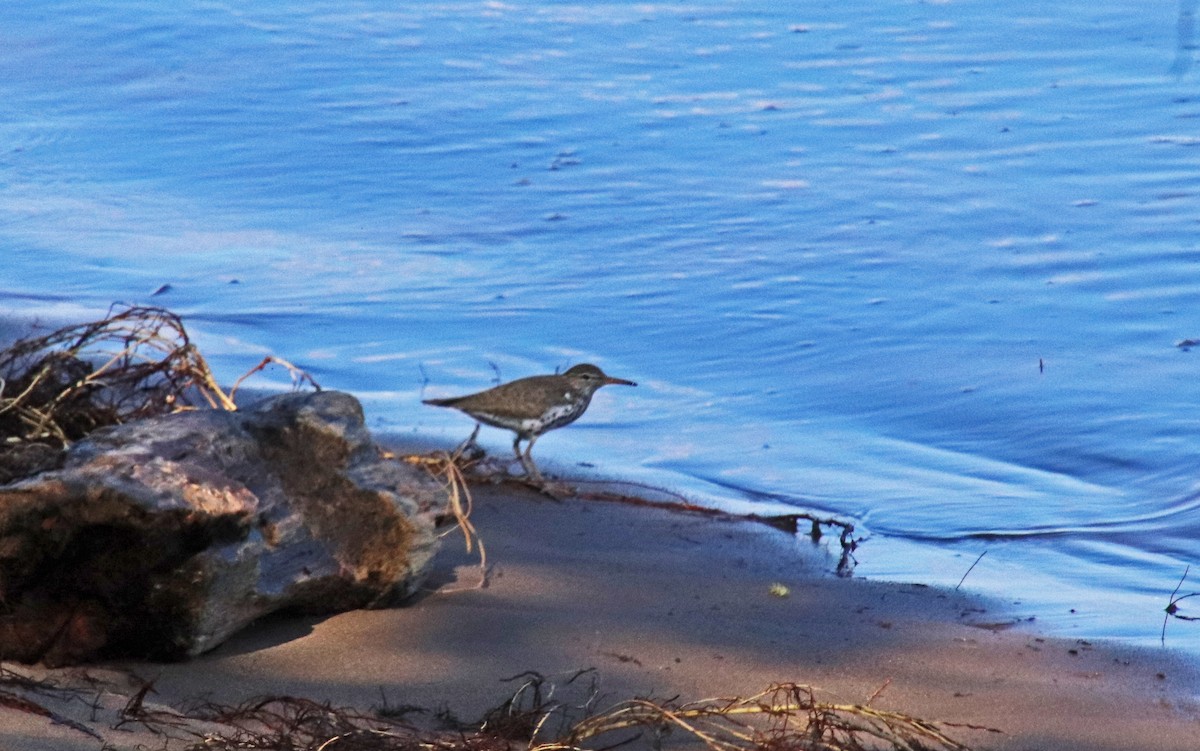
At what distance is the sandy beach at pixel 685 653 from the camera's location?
399cm

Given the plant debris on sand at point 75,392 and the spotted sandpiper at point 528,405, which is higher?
the plant debris on sand at point 75,392

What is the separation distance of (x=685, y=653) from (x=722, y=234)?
565 cm

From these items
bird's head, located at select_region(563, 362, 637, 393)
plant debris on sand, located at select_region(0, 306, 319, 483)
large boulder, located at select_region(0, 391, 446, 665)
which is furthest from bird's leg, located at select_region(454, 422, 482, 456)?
→ large boulder, located at select_region(0, 391, 446, 665)

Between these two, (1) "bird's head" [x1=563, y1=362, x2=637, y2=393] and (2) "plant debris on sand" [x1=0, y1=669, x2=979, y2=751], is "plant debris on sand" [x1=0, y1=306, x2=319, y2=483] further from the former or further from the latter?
(1) "bird's head" [x1=563, y1=362, x2=637, y2=393]

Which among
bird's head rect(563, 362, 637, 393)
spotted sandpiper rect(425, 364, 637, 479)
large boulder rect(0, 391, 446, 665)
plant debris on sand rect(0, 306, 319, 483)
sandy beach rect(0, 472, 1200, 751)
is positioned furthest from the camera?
bird's head rect(563, 362, 637, 393)

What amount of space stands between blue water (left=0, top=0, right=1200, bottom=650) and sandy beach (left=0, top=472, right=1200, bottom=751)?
1.68ft

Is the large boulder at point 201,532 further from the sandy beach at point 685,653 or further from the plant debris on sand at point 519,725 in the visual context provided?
the plant debris on sand at point 519,725

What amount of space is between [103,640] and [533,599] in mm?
1310

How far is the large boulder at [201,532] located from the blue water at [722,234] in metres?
1.98

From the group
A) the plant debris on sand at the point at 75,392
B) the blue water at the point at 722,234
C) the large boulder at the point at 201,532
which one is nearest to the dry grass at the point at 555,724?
the large boulder at the point at 201,532

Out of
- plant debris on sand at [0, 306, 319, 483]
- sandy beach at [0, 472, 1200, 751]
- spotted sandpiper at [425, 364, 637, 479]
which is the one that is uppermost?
plant debris on sand at [0, 306, 319, 483]

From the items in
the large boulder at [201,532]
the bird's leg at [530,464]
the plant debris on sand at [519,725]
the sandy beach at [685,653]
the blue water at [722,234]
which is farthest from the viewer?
the blue water at [722,234]

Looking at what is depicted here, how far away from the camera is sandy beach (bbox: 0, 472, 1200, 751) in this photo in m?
3.99

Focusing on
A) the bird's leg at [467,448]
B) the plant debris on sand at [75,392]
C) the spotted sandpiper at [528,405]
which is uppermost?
the plant debris on sand at [75,392]
